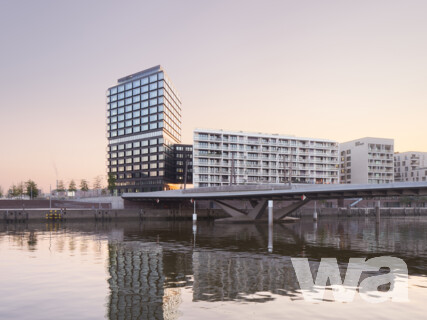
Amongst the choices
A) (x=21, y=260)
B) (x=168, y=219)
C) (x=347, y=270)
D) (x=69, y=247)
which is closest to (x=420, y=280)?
(x=347, y=270)

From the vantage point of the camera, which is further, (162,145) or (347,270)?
(162,145)

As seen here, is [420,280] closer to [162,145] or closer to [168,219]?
[168,219]

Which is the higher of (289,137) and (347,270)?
(289,137)

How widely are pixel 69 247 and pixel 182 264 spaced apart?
19.0m

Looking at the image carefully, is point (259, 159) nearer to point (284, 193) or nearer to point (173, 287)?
point (284, 193)

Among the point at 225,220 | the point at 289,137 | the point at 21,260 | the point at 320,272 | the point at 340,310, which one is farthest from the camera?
the point at 289,137

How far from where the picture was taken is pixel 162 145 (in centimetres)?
19838
